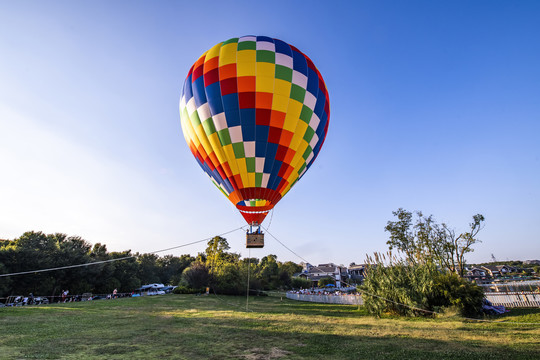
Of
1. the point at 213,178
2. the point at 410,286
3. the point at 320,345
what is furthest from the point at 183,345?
the point at 410,286

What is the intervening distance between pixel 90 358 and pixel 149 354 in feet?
3.99

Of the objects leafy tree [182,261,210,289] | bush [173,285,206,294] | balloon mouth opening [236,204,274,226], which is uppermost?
balloon mouth opening [236,204,274,226]

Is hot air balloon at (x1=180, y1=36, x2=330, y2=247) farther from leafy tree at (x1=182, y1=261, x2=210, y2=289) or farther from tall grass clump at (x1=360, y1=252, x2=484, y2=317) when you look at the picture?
leafy tree at (x1=182, y1=261, x2=210, y2=289)

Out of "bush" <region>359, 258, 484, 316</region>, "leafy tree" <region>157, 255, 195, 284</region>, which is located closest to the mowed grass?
"bush" <region>359, 258, 484, 316</region>

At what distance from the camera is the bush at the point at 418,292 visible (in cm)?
1247

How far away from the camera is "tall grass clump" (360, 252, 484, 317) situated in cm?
1247

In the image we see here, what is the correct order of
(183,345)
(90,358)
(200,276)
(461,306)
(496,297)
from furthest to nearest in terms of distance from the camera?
(200,276), (496,297), (461,306), (183,345), (90,358)

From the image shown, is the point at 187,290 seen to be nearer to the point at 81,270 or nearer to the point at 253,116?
the point at 81,270

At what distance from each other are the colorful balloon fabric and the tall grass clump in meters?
7.76

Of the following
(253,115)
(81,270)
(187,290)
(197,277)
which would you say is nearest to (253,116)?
(253,115)

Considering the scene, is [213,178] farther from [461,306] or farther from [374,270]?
[461,306]

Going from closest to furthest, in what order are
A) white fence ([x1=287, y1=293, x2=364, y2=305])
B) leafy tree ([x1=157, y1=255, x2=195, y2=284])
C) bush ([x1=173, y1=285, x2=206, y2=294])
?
white fence ([x1=287, y1=293, x2=364, y2=305]) → bush ([x1=173, y1=285, x2=206, y2=294]) → leafy tree ([x1=157, y1=255, x2=195, y2=284])

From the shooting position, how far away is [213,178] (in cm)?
1280

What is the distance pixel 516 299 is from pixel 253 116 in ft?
54.1
